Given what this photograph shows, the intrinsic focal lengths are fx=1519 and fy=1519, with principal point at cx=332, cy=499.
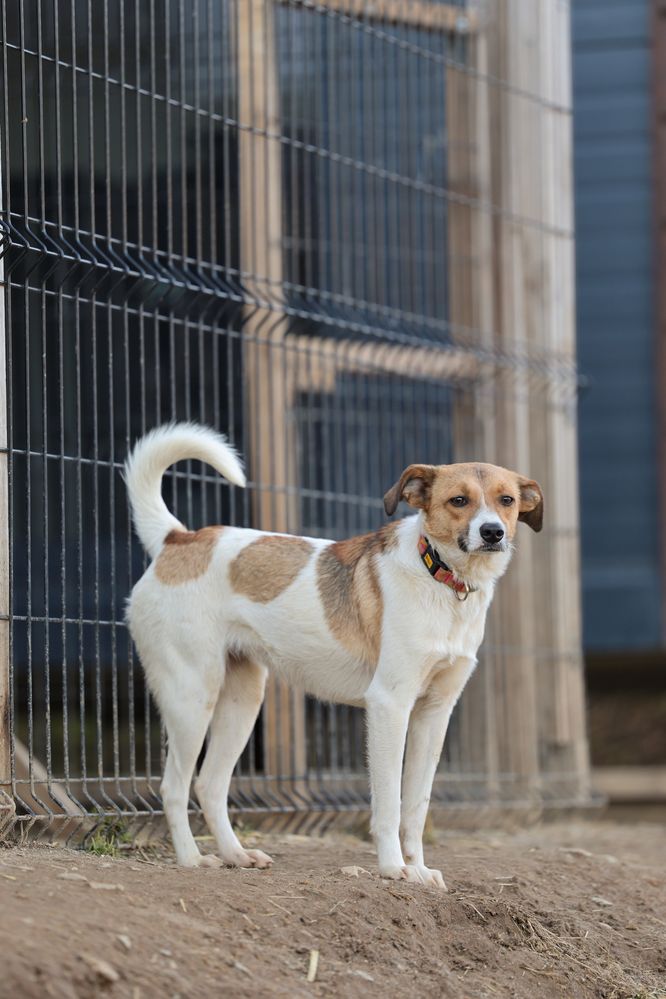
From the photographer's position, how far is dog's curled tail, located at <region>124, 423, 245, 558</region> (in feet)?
19.5

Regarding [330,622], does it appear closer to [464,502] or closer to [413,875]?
[464,502]

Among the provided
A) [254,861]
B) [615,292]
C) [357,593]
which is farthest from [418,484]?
[615,292]

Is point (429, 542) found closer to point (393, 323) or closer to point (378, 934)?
point (378, 934)

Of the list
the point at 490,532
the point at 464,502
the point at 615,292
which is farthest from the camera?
the point at 615,292

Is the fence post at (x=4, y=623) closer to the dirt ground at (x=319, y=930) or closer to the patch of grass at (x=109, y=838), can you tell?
the dirt ground at (x=319, y=930)

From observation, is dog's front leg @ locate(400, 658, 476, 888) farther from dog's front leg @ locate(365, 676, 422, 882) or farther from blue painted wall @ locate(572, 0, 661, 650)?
blue painted wall @ locate(572, 0, 661, 650)

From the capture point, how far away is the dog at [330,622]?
5402 mm

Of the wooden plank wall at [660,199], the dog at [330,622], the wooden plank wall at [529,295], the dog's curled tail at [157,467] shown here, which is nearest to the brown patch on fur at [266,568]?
the dog at [330,622]

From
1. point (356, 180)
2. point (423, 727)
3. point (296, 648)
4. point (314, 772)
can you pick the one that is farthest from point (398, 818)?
point (356, 180)

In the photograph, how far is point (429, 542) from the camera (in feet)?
18.1

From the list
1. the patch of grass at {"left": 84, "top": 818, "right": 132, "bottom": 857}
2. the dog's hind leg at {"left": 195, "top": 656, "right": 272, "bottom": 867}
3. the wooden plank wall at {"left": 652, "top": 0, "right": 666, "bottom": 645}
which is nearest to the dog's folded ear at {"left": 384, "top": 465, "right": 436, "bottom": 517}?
the dog's hind leg at {"left": 195, "top": 656, "right": 272, "bottom": 867}

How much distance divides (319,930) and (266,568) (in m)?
1.51

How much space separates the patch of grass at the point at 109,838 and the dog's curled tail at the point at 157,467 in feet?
3.88

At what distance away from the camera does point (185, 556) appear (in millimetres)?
5832
